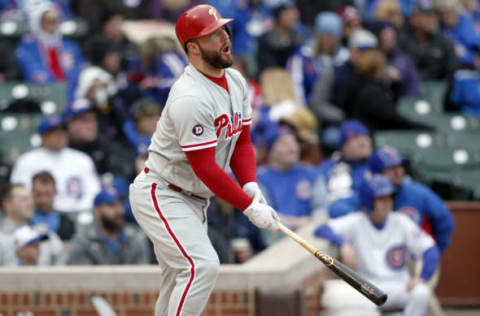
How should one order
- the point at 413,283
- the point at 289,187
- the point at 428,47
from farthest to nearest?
the point at 428,47
the point at 289,187
the point at 413,283

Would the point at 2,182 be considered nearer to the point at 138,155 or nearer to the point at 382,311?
the point at 138,155

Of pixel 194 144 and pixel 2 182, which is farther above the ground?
pixel 194 144

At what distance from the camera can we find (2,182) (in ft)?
29.9

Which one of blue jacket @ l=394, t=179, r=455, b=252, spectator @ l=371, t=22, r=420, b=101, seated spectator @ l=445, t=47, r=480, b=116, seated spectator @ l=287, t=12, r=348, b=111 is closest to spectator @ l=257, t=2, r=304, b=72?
seated spectator @ l=287, t=12, r=348, b=111

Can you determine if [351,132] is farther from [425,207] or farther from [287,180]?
[425,207]

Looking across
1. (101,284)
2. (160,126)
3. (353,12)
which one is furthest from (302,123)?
(160,126)

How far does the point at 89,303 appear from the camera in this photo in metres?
6.59

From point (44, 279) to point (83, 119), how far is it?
3.10 m

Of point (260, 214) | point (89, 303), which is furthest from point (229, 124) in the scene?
point (89, 303)

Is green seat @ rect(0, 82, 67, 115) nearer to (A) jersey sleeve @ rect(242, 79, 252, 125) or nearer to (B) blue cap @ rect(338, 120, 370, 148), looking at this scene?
(B) blue cap @ rect(338, 120, 370, 148)

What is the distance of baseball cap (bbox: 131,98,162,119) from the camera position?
9586 millimetres

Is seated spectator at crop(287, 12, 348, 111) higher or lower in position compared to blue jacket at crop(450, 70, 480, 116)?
higher

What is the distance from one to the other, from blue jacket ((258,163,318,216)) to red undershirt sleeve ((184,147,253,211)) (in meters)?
3.88

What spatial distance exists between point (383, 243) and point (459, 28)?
734 centimetres
